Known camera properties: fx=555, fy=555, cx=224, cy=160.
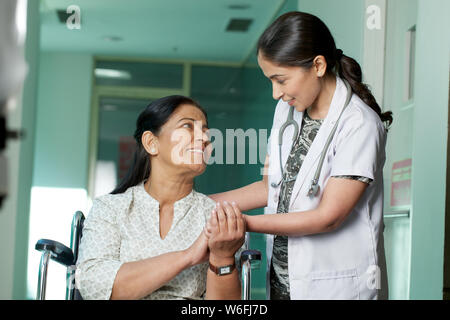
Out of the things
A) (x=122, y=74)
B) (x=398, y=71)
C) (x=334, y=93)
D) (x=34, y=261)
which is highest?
(x=122, y=74)

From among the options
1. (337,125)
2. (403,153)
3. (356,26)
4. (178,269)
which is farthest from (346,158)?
(403,153)

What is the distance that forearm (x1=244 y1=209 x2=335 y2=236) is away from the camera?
123 centimetres

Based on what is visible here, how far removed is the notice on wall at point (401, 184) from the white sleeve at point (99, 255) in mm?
1178

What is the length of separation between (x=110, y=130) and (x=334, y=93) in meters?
3.20

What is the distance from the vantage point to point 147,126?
1.50m

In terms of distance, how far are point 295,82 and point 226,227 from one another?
0.39 meters

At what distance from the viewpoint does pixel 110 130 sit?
436cm

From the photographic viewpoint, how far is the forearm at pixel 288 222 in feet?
4.03

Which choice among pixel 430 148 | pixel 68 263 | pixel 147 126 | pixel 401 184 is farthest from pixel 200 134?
A: pixel 401 184

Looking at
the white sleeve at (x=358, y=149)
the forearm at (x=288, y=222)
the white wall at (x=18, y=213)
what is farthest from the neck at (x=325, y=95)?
the white wall at (x=18, y=213)

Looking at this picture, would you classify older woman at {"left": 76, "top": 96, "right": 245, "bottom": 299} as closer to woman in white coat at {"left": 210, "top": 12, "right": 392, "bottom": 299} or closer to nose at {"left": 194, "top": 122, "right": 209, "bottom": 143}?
nose at {"left": 194, "top": 122, "right": 209, "bottom": 143}

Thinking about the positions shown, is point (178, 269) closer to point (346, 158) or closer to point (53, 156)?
point (346, 158)

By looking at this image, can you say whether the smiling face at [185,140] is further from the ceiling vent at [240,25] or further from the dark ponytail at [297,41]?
the ceiling vent at [240,25]

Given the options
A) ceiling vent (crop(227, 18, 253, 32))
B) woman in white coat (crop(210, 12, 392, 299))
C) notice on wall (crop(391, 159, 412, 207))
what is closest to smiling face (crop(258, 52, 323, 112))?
woman in white coat (crop(210, 12, 392, 299))
